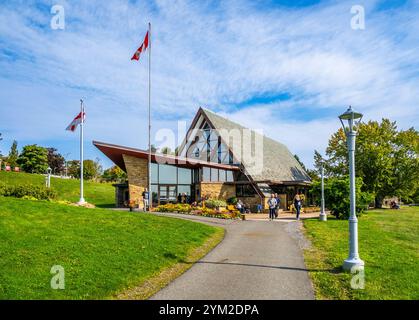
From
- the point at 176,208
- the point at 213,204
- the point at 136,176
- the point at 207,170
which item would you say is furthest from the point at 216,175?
the point at 136,176

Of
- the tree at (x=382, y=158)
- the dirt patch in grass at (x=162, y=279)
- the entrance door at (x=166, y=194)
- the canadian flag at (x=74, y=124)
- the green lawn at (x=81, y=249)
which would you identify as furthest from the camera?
the tree at (x=382, y=158)

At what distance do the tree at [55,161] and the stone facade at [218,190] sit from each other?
56881mm

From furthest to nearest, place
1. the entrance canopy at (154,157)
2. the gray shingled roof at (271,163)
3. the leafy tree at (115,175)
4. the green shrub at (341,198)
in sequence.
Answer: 1. the leafy tree at (115,175)
2. the gray shingled roof at (271,163)
3. the entrance canopy at (154,157)
4. the green shrub at (341,198)

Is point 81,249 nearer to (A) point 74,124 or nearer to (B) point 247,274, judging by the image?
(B) point 247,274

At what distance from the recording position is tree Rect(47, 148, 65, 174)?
247 ft

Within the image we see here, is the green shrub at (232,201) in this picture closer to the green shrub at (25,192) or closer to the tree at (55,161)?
the green shrub at (25,192)

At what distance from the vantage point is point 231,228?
1702 centimetres

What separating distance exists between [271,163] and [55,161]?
187ft

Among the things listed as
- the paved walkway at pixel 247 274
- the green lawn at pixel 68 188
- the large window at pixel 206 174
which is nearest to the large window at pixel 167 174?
the large window at pixel 206 174

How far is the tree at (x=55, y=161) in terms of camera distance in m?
75.3

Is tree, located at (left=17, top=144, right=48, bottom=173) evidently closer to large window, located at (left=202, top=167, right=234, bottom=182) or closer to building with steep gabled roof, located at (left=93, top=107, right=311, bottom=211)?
building with steep gabled roof, located at (left=93, top=107, right=311, bottom=211)

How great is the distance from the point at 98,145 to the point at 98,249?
18.6 metres

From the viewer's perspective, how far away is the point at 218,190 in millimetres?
30281

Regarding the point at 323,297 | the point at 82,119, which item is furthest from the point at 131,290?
the point at 82,119
